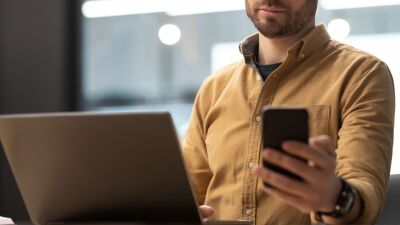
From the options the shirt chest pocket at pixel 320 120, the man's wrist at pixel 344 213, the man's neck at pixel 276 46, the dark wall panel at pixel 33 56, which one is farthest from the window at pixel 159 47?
the man's wrist at pixel 344 213

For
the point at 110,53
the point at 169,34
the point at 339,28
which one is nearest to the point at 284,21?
the point at 339,28

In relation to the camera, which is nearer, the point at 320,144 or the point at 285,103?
the point at 320,144

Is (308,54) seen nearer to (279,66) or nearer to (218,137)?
(279,66)

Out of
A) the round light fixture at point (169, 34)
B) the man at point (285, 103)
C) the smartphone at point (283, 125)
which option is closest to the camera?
the smartphone at point (283, 125)

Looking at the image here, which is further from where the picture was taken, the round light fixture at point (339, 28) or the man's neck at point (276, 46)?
the round light fixture at point (339, 28)

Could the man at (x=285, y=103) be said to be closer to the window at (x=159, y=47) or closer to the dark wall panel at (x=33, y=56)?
the window at (x=159, y=47)

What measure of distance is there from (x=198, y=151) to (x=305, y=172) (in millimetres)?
878

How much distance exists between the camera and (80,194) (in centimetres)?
133

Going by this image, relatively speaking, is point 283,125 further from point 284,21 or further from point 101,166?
point 284,21

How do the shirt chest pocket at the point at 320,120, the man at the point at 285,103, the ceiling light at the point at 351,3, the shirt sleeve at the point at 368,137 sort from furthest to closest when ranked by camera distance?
the ceiling light at the point at 351,3 → the shirt chest pocket at the point at 320,120 → the man at the point at 285,103 → the shirt sleeve at the point at 368,137


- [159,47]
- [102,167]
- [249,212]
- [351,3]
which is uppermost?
[351,3]

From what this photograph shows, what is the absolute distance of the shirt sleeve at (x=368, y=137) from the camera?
1.41 m

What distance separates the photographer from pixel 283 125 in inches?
42.8

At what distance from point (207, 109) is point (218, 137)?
136 millimetres
